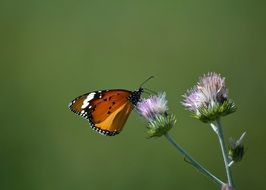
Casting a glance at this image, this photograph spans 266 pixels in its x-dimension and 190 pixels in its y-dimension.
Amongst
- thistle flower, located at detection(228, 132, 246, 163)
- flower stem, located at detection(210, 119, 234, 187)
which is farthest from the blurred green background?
flower stem, located at detection(210, 119, 234, 187)

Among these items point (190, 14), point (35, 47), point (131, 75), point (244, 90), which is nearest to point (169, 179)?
point (244, 90)

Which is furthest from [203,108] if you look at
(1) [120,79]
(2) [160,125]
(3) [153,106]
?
(1) [120,79]

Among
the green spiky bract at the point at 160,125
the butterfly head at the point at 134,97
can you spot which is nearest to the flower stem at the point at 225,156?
the green spiky bract at the point at 160,125

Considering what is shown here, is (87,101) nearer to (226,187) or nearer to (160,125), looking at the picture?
(160,125)

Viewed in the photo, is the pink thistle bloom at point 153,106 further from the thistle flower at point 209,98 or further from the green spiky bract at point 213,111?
the green spiky bract at point 213,111

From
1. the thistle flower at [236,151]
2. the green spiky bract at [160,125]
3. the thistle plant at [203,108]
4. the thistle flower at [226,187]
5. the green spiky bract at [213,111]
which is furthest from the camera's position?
the green spiky bract at [160,125]

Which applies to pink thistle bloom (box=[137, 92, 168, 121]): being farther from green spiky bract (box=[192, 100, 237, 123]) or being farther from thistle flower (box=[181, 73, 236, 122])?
green spiky bract (box=[192, 100, 237, 123])
